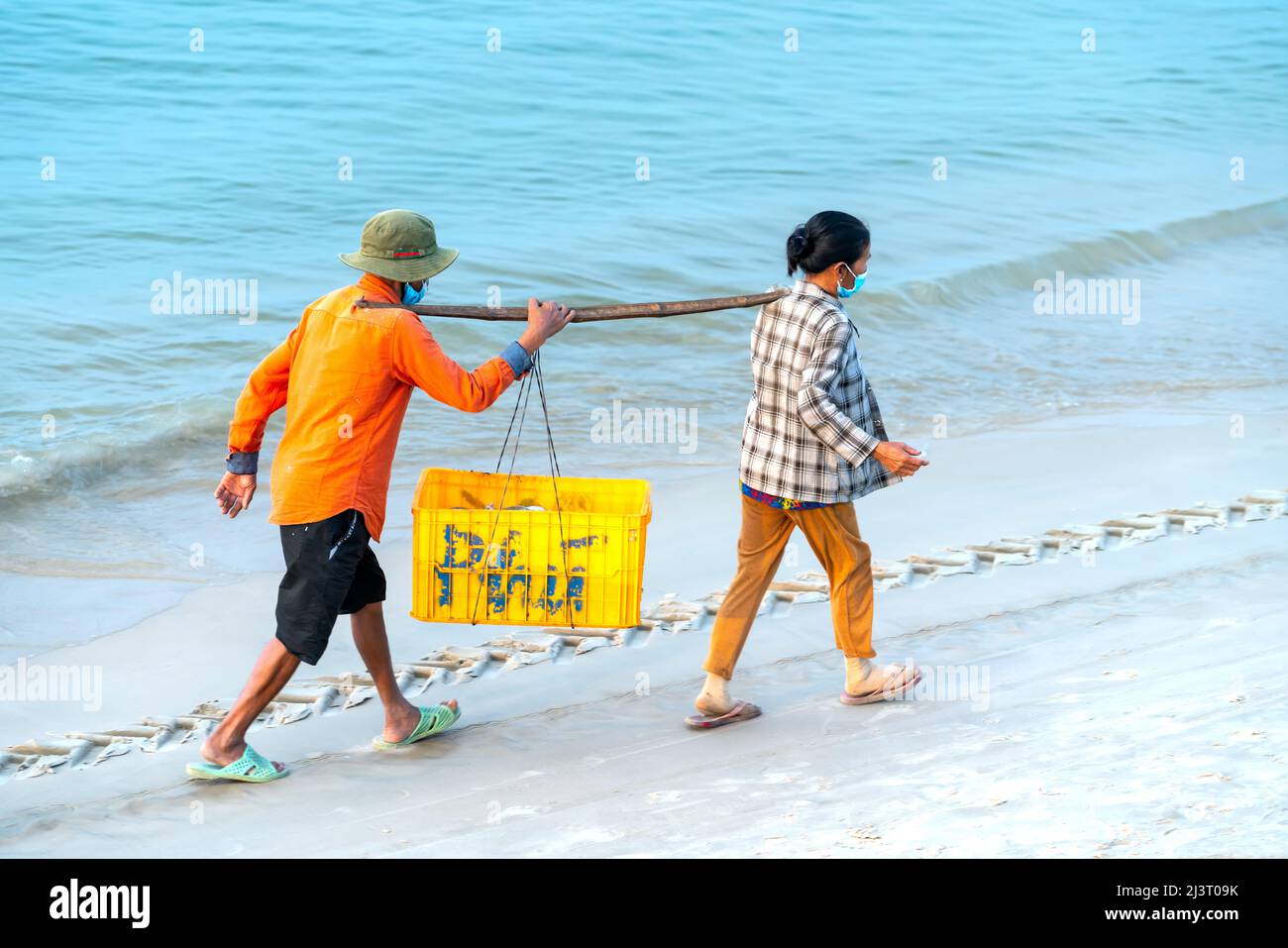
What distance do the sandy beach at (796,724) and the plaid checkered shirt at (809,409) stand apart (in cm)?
85

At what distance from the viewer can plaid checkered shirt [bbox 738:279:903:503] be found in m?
4.26

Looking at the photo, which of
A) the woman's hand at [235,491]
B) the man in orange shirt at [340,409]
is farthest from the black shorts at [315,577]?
the woman's hand at [235,491]

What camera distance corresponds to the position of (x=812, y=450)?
439 cm

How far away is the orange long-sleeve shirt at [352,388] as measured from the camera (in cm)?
402

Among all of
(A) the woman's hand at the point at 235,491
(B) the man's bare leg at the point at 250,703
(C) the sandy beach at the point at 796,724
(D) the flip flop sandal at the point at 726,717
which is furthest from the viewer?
(D) the flip flop sandal at the point at 726,717

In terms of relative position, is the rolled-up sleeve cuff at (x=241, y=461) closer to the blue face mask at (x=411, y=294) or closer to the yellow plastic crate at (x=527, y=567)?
the yellow plastic crate at (x=527, y=567)

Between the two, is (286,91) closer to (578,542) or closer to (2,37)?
(2,37)

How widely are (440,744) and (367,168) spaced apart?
496 inches

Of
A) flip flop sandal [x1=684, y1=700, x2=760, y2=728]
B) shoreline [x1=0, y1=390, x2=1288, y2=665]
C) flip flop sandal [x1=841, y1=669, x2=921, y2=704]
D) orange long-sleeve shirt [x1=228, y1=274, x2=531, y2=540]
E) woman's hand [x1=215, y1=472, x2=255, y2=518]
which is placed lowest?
flip flop sandal [x1=684, y1=700, x2=760, y2=728]

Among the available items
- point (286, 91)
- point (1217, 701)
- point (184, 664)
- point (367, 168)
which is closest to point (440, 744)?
point (184, 664)

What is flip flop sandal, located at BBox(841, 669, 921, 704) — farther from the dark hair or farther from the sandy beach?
the dark hair

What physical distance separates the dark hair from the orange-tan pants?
79 centimetres

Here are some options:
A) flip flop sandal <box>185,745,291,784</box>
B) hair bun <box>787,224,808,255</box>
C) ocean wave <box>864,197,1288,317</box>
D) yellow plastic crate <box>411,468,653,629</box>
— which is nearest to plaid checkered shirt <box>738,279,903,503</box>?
hair bun <box>787,224,808,255</box>

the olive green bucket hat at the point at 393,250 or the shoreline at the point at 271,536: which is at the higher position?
the olive green bucket hat at the point at 393,250
